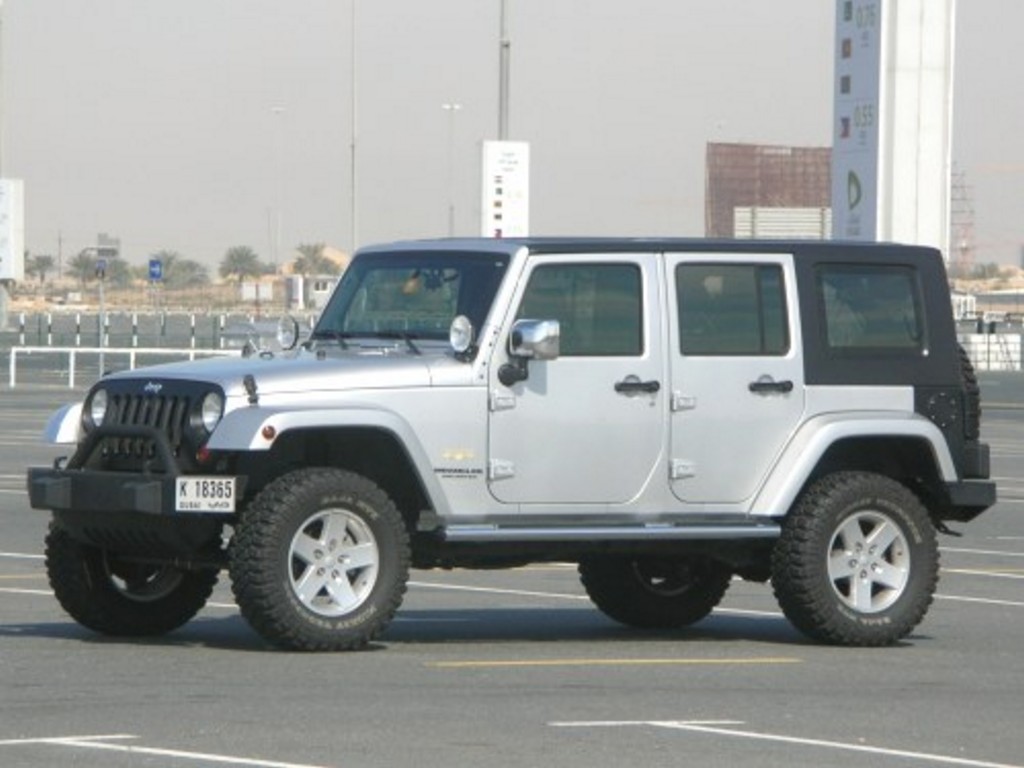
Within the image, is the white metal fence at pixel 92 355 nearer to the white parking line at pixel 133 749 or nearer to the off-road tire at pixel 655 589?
the off-road tire at pixel 655 589

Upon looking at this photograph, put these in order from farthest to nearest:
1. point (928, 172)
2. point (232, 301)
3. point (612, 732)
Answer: point (232, 301) < point (928, 172) < point (612, 732)

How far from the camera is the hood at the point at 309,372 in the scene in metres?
13.9

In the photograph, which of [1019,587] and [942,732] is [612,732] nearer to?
[942,732]

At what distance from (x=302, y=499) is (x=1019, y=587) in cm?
672

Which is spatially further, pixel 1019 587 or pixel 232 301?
pixel 232 301

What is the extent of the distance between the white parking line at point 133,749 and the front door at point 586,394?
3.93m

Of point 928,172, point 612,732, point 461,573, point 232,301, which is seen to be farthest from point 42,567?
point 232,301

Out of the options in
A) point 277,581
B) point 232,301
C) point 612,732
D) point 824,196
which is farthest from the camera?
point 232,301

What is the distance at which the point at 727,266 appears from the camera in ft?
49.2

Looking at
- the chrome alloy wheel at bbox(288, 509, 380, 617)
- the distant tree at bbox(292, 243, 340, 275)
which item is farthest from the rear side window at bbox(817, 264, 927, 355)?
the distant tree at bbox(292, 243, 340, 275)

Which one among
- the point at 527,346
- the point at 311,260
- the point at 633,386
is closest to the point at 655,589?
the point at 633,386

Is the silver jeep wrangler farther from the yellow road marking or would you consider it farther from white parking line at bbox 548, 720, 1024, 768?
white parking line at bbox 548, 720, 1024, 768

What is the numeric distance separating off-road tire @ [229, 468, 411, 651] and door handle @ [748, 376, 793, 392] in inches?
80.5

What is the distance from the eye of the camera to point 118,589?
14.8 meters
